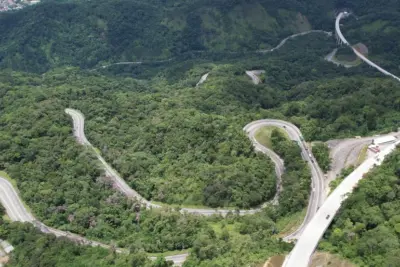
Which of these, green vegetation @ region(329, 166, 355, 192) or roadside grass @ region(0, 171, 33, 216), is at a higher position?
roadside grass @ region(0, 171, 33, 216)

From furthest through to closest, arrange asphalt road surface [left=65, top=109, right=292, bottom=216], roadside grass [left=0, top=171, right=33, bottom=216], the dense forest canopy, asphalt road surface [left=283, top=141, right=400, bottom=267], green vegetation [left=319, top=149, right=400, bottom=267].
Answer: roadside grass [left=0, top=171, right=33, bottom=216] → asphalt road surface [left=65, top=109, right=292, bottom=216] → the dense forest canopy → asphalt road surface [left=283, top=141, right=400, bottom=267] → green vegetation [left=319, top=149, right=400, bottom=267]

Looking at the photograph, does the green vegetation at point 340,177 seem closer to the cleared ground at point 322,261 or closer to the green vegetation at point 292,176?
the green vegetation at point 292,176

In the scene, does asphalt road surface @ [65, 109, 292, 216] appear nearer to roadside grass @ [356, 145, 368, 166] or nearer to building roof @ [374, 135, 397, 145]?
roadside grass @ [356, 145, 368, 166]

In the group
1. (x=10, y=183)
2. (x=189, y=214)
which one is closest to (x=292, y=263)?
(x=189, y=214)

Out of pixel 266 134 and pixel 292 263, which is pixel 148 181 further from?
pixel 292 263

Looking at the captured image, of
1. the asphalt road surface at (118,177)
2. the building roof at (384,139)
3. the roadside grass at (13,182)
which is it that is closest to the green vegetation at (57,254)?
the roadside grass at (13,182)

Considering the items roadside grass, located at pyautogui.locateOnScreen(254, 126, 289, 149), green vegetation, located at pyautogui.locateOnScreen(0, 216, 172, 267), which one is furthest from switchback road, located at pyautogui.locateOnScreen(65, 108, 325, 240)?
green vegetation, located at pyautogui.locateOnScreen(0, 216, 172, 267)
